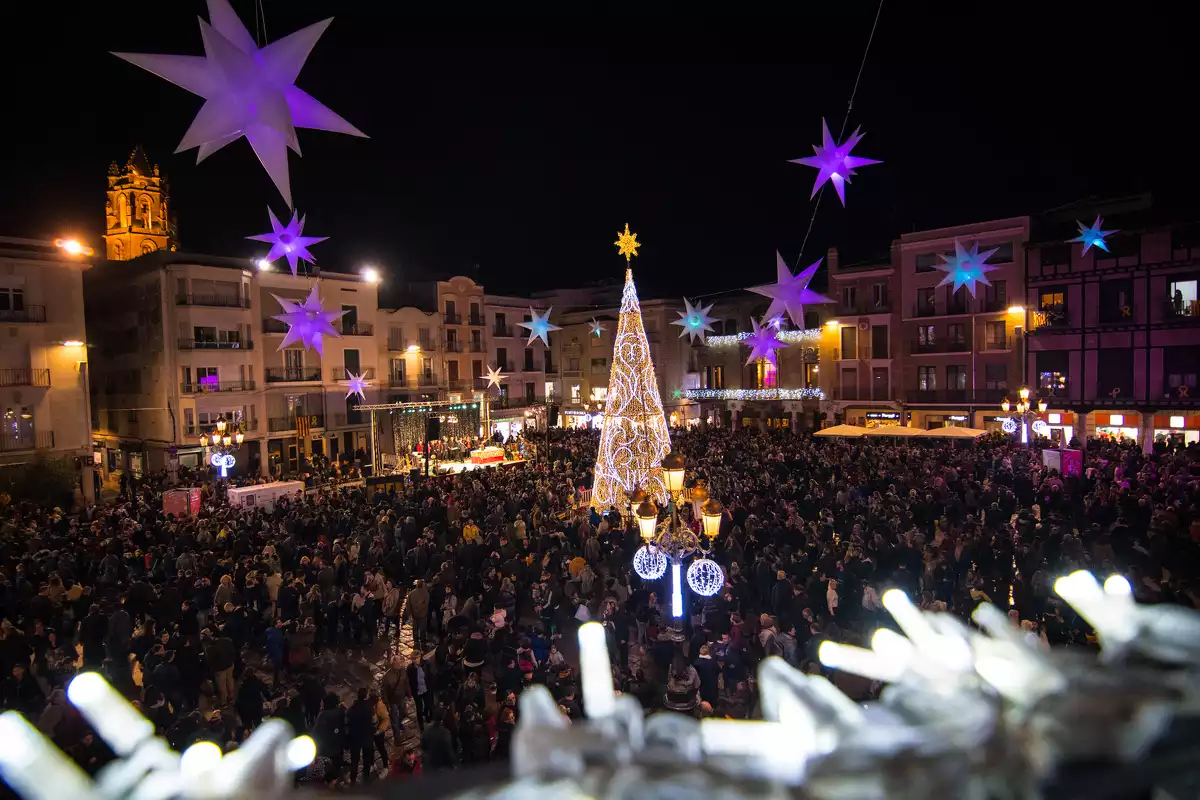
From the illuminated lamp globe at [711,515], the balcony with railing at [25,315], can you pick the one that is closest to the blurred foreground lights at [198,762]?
the illuminated lamp globe at [711,515]

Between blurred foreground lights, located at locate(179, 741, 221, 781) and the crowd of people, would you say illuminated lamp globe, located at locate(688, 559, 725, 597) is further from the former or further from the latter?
blurred foreground lights, located at locate(179, 741, 221, 781)

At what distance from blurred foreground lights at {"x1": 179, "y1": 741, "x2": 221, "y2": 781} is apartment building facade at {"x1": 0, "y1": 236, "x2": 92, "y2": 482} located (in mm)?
26932

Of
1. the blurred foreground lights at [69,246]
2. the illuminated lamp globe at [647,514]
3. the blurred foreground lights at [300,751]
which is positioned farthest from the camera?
the blurred foreground lights at [69,246]

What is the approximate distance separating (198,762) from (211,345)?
30487mm

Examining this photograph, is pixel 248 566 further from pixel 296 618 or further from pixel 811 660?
pixel 811 660

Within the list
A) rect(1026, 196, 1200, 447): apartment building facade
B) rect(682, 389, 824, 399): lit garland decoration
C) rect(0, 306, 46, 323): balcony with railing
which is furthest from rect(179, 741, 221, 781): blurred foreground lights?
rect(682, 389, 824, 399): lit garland decoration

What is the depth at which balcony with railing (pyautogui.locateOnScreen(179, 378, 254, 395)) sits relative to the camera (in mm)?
27781

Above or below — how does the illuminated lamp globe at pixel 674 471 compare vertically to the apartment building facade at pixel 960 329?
below

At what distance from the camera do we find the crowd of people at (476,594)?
718 cm

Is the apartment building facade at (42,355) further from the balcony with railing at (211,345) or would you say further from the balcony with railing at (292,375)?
the balcony with railing at (292,375)

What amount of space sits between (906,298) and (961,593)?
2657cm

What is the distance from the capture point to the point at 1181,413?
2486 cm

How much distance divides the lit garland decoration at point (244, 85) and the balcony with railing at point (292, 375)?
1069 inches

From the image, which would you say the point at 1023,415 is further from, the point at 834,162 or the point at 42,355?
the point at 42,355
